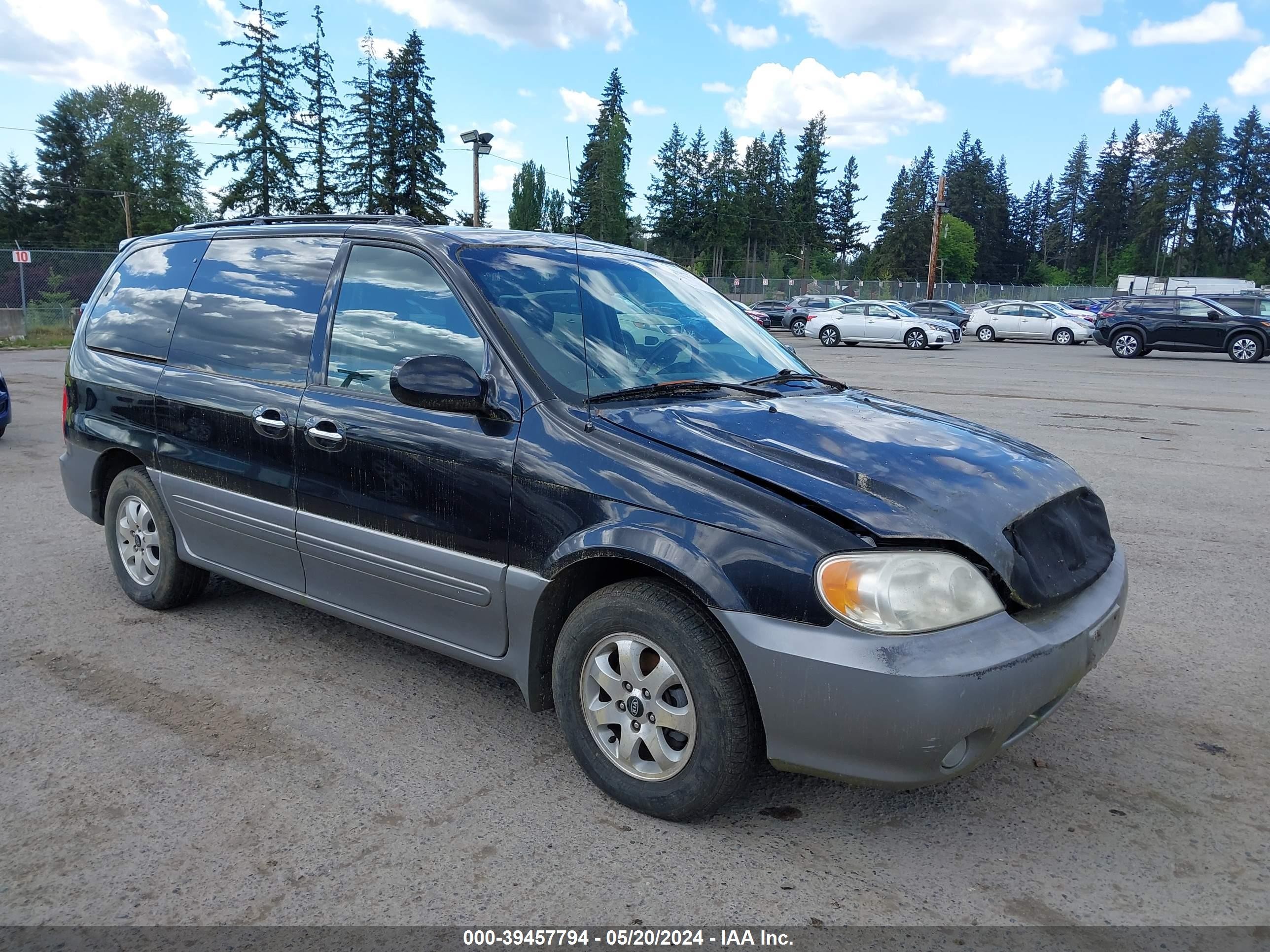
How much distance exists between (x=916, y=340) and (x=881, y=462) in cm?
3155

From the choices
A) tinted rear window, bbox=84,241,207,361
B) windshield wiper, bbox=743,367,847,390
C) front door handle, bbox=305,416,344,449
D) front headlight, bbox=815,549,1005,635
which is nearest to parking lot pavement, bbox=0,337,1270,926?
front headlight, bbox=815,549,1005,635

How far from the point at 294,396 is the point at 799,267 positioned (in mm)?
111640

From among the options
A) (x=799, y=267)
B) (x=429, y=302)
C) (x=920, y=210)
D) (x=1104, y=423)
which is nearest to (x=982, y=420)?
(x=1104, y=423)

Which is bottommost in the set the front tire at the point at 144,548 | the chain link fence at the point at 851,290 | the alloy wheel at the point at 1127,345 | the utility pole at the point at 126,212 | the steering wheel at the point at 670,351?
the front tire at the point at 144,548

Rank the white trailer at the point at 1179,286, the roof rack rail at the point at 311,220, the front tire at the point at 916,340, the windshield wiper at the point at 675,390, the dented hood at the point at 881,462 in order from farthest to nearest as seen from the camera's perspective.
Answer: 1. the white trailer at the point at 1179,286
2. the front tire at the point at 916,340
3. the roof rack rail at the point at 311,220
4. the windshield wiper at the point at 675,390
5. the dented hood at the point at 881,462

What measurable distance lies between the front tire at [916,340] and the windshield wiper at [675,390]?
30659 mm

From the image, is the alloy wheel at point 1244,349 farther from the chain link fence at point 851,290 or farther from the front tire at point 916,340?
the chain link fence at point 851,290

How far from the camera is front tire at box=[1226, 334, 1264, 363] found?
2495cm

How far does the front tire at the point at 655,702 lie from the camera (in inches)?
→ 107

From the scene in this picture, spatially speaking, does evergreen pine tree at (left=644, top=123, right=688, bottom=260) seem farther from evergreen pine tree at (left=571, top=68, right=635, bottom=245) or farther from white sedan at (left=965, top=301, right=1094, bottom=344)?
white sedan at (left=965, top=301, right=1094, bottom=344)

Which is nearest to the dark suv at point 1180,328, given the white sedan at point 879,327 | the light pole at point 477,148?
the white sedan at point 879,327

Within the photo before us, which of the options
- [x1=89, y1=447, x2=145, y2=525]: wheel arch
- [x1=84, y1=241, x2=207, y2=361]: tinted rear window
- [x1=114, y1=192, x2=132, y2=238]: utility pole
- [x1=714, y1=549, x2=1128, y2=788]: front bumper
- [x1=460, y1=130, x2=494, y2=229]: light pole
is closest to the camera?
[x1=714, y1=549, x2=1128, y2=788]: front bumper

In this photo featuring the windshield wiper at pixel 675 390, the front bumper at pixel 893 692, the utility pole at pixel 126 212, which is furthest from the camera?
the utility pole at pixel 126 212

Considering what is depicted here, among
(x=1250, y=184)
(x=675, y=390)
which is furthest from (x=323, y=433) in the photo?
(x=1250, y=184)
